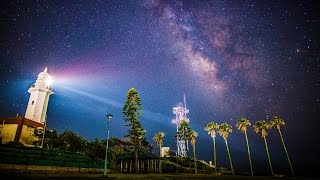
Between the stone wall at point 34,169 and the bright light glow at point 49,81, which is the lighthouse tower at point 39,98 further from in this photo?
the stone wall at point 34,169

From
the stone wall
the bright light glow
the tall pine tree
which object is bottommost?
the stone wall

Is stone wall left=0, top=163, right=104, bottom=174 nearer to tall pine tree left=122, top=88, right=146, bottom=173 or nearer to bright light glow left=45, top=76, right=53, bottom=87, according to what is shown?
tall pine tree left=122, top=88, right=146, bottom=173

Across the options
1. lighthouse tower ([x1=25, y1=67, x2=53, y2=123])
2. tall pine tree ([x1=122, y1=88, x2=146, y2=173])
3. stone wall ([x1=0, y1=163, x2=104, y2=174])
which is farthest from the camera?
lighthouse tower ([x1=25, y1=67, x2=53, y2=123])

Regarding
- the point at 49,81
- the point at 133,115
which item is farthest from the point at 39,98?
the point at 133,115

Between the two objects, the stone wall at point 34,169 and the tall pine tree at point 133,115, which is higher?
the tall pine tree at point 133,115

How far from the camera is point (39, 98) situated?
72938mm

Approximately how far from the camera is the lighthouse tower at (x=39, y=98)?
2758 inches

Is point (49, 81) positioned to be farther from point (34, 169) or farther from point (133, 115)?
point (34, 169)

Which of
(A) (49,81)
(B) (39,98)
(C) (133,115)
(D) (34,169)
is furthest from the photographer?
(A) (49,81)

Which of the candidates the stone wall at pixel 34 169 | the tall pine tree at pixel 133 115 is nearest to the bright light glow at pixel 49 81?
the tall pine tree at pixel 133 115

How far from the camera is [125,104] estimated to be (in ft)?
182

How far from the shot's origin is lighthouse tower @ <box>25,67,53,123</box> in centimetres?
7006

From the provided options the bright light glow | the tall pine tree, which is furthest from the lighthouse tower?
the tall pine tree

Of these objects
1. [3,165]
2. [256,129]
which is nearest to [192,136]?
[256,129]
